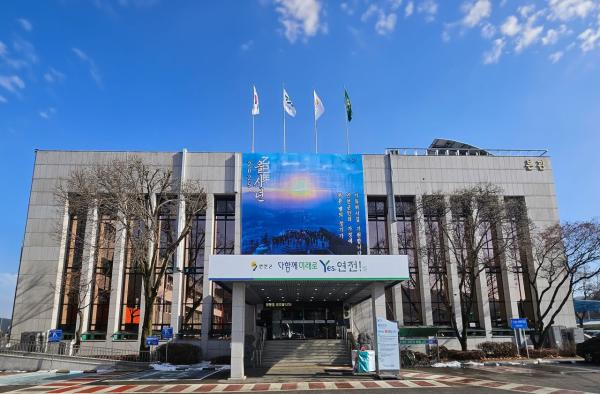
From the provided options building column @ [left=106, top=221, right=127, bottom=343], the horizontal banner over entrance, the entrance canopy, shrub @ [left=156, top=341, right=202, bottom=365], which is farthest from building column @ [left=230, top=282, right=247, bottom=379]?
building column @ [left=106, top=221, right=127, bottom=343]

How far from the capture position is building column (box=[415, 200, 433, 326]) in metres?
34.6

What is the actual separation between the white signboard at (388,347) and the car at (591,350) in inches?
543

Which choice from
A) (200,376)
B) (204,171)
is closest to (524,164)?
(204,171)

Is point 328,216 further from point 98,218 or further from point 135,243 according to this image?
point 98,218

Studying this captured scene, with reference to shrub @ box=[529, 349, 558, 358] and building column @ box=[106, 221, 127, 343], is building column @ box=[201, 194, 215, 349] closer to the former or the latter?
building column @ box=[106, 221, 127, 343]

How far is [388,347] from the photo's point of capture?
1959cm

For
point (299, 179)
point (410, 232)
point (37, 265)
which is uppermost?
point (299, 179)

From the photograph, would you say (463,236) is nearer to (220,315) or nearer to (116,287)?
(220,315)

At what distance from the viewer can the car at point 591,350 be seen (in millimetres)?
25406

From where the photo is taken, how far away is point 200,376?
22.3 metres

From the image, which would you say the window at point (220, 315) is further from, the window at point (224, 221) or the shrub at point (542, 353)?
the shrub at point (542, 353)

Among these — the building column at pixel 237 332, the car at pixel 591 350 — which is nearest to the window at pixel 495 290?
the car at pixel 591 350

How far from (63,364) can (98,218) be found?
10.9 m

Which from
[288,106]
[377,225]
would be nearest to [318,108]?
[288,106]
